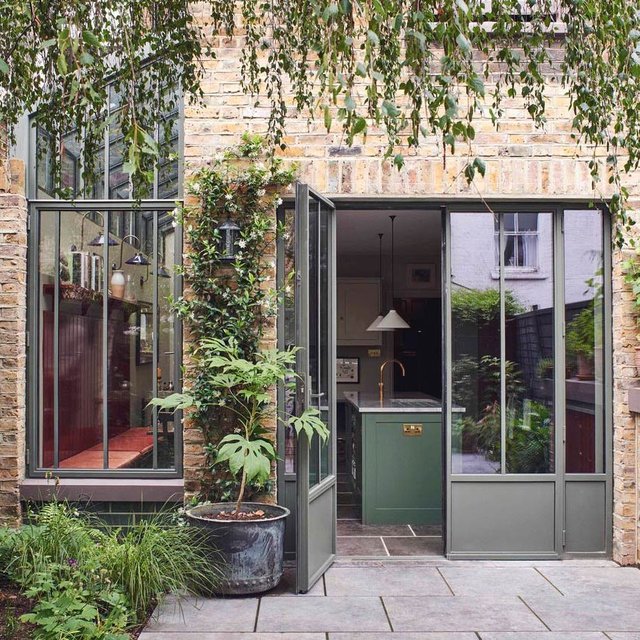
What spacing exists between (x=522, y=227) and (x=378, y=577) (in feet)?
7.85

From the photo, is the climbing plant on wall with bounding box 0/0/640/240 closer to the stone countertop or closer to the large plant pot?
the large plant pot

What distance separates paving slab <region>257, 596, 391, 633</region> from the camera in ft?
12.2

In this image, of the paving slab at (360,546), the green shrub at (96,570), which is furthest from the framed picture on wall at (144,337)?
the paving slab at (360,546)

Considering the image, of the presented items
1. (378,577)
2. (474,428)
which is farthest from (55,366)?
(474,428)

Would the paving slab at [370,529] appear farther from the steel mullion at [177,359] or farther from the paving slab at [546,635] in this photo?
the paving slab at [546,635]

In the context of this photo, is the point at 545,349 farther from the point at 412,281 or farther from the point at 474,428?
the point at 412,281

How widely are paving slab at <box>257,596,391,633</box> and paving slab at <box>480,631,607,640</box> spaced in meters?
0.51

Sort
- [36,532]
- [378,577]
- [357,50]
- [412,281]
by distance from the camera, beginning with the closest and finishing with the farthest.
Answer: [36,532]
[378,577]
[357,50]
[412,281]

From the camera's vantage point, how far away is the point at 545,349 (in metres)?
4.87

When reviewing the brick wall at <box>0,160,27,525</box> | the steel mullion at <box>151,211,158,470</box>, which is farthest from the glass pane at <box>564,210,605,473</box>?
the brick wall at <box>0,160,27,525</box>

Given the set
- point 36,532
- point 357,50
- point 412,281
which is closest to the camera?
point 36,532

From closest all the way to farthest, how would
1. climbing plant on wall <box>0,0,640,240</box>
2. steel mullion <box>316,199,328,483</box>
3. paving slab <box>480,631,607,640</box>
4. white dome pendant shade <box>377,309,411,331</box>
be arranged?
climbing plant on wall <box>0,0,640,240</box> → paving slab <box>480,631,607,640</box> → steel mullion <box>316,199,328,483</box> → white dome pendant shade <box>377,309,411,331</box>

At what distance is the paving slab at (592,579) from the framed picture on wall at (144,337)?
2814 mm

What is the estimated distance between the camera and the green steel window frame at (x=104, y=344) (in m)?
4.75
